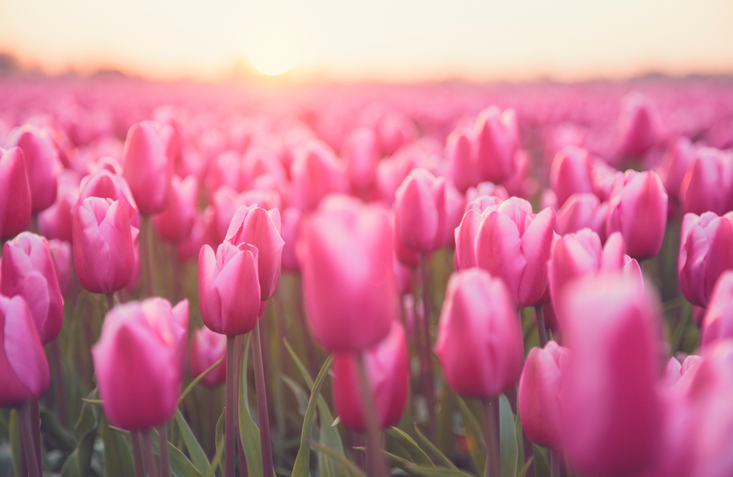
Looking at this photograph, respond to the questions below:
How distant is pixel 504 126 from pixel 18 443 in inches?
79.3

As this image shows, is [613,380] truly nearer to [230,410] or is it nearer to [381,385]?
[381,385]

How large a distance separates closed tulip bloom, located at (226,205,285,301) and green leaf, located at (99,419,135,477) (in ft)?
2.14

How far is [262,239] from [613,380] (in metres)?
0.78

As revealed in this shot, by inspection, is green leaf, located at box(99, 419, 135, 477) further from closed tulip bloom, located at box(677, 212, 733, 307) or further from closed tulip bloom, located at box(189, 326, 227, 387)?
closed tulip bloom, located at box(677, 212, 733, 307)

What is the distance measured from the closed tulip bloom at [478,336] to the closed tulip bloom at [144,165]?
1263 mm

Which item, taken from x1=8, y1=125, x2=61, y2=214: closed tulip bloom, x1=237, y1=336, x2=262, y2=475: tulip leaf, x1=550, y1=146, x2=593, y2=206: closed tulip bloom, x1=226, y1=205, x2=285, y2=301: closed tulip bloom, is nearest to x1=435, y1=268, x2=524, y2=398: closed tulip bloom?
x1=226, y1=205, x2=285, y2=301: closed tulip bloom

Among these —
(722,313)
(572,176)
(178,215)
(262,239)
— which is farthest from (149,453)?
(572,176)

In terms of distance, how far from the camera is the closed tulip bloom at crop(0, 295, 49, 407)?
→ 0.90 metres

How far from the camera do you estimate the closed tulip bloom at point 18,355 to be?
901 millimetres

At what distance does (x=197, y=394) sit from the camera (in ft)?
6.44

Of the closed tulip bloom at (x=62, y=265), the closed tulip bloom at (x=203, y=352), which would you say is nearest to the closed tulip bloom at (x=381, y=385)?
the closed tulip bloom at (x=203, y=352)

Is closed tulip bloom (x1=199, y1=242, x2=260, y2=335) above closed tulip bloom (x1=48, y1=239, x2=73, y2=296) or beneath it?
above

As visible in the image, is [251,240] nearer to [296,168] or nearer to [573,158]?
[296,168]

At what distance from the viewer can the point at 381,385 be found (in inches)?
32.9
